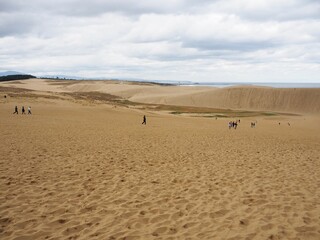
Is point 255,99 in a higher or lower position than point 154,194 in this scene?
higher

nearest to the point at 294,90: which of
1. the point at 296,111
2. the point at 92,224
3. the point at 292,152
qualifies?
the point at 296,111

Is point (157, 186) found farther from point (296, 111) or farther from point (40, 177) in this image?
point (296, 111)

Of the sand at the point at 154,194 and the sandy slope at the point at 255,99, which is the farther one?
the sandy slope at the point at 255,99

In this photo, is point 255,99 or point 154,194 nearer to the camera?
point 154,194

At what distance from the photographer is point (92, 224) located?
6.26 meters

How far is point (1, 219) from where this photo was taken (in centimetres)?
638

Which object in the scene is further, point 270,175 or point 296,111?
point 296,111

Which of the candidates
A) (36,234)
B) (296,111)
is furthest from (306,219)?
(296,111)

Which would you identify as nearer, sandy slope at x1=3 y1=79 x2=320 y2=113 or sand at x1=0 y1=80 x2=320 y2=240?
sand at x1=0 y1=80 x2=320 y2=240

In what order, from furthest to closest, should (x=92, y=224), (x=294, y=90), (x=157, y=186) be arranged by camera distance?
(x=294, y=90) → (x=157, y=186) → (x=92, y=224)

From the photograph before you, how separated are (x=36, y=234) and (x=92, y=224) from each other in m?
1.04

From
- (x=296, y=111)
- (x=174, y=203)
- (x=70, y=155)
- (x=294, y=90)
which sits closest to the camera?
(x=174, y=203)

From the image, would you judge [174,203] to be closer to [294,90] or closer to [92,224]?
[92,224]

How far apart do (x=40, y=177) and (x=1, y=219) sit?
302cm
